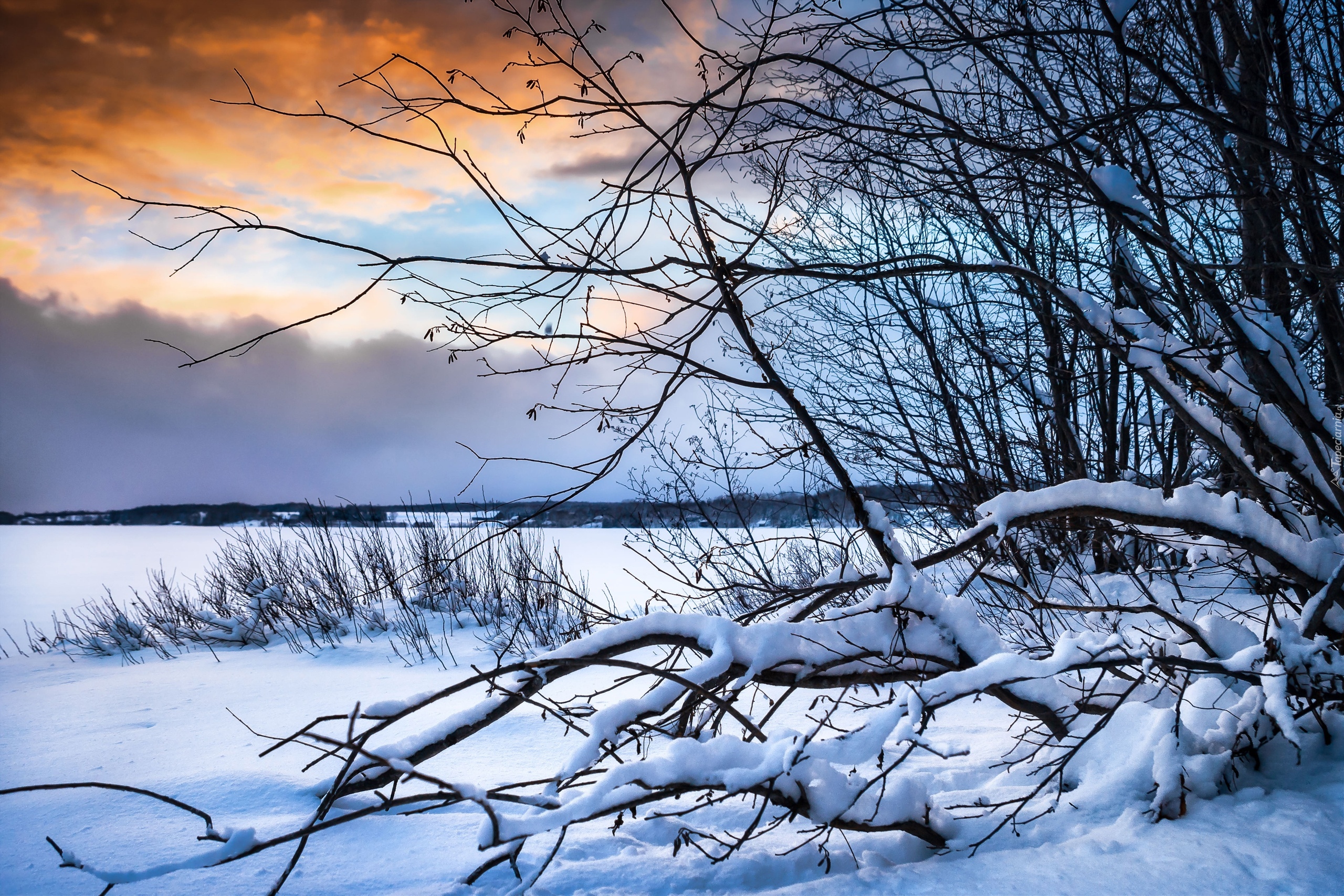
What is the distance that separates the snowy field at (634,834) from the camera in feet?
4.95

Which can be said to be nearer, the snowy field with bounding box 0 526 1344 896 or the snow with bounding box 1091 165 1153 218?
the snowy field with bounding box 0 526 1344 896

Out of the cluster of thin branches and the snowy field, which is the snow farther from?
the cluster of thin branches

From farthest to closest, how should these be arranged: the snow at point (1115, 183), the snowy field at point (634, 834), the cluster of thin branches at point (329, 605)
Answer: the cluster of thin branches at point (329, 605) → the snow at point (1115, 183) → the snowy field at point (634, 834)

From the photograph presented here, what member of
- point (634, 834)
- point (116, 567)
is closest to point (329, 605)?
point (634, 834)

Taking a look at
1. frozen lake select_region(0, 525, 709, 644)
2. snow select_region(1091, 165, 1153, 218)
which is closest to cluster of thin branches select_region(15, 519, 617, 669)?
frozen lake select_region(0, 525, 709, 644)

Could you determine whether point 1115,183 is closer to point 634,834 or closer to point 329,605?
point 634,834

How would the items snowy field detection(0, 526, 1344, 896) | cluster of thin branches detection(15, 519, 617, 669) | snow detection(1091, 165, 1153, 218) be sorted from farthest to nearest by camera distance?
1. cluster of thin branches detection(15, 519, 617, 669)
2. snow detection(1091, 165, 1153, 218)
3. snowy field detection(0, 526, 1344, 896)

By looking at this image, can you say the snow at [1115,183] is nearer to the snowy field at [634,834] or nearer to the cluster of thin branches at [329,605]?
the snowy field at [634,834]

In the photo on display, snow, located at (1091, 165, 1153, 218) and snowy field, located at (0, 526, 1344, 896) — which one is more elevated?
snow, located at (1091, 165, 1153, 218)

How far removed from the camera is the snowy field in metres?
1.51

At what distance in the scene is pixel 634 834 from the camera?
6.64 feet

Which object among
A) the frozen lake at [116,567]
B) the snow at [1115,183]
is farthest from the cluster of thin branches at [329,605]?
the snow at [1115,183]

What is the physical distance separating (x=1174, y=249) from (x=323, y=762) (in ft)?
13.6

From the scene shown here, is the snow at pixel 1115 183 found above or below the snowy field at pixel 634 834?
above
